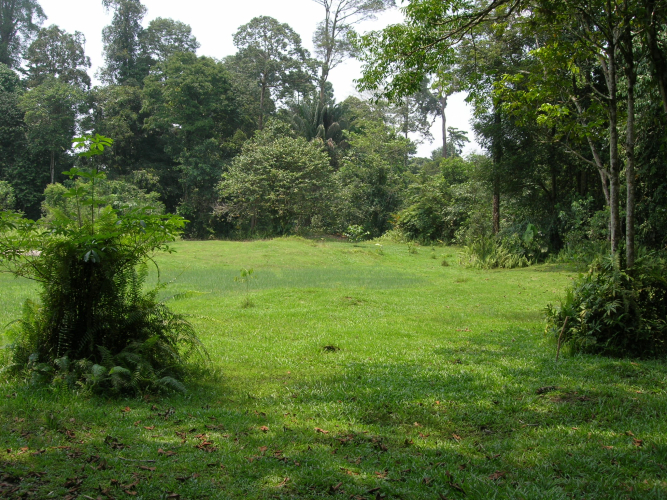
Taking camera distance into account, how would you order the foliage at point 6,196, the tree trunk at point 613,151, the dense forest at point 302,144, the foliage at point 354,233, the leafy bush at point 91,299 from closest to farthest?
the leafy bush at point 91,299 → the tree trunk at point 613,151 → the dense forest at point 302,144 → the foliage at point 354,233 → the foliage at point 6,196

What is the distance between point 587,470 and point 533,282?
41.4 feet

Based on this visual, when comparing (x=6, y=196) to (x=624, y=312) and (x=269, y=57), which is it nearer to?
(x=269, y=57)

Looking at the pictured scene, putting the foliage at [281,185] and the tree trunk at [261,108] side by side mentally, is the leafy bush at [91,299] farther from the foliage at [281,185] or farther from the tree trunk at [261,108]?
the tree trunk at [261,108]

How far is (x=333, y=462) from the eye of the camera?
3455mm

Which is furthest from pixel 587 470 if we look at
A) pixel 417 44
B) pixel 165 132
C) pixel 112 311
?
pixel 165 132

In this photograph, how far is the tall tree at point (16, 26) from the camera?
149ft

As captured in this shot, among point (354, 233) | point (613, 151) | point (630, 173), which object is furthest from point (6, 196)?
point (630, 173)

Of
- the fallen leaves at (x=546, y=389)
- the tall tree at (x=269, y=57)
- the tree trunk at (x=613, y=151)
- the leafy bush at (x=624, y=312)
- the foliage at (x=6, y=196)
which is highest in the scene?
the tall tree at (x=269, y=57)

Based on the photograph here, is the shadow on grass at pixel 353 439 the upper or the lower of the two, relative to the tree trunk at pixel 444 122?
lower

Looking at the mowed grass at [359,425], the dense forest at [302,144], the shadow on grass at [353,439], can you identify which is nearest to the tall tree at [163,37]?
the dense forest at [302,144]

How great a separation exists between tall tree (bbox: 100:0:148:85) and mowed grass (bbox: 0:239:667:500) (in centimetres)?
4041

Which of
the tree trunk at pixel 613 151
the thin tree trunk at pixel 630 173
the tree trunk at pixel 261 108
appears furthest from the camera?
the tree trunk at pixel 261 108

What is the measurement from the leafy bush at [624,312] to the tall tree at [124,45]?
144 ft

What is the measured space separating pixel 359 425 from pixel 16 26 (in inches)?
2254
